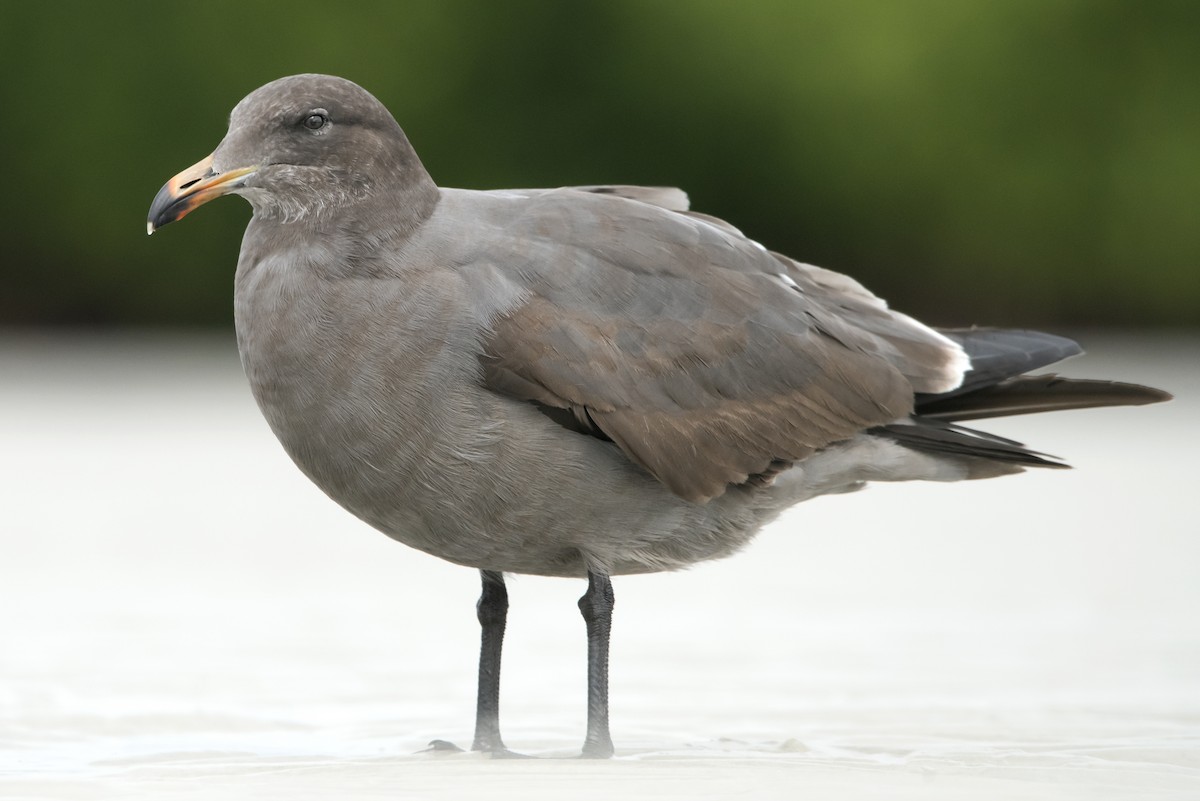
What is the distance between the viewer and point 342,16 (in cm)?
1516

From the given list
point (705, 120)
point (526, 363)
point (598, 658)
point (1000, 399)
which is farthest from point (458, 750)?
point (705, 120)

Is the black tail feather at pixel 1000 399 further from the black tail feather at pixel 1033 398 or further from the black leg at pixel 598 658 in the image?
the black leg at pixel 598 658

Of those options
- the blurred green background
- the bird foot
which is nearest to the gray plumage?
the bird foot

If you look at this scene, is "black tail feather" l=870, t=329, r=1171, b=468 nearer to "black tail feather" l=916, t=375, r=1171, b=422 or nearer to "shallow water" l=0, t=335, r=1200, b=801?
"black tail feather" l=916, t=375, r=1171, b=422

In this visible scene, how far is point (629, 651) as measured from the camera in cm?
670

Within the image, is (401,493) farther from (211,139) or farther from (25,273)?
(25,273)

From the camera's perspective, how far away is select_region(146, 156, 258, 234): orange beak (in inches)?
185

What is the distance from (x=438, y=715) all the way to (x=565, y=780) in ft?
4.10

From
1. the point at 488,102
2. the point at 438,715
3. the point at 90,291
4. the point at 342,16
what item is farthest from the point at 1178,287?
the point at 438,715

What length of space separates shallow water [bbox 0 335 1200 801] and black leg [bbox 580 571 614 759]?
0.14 meters

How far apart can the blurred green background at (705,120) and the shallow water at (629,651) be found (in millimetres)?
Answer: 5295

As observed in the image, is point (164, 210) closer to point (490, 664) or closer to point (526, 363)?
point (526, 363)

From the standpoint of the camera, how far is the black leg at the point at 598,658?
492cm

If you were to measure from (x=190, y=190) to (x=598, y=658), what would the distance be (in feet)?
5.58
